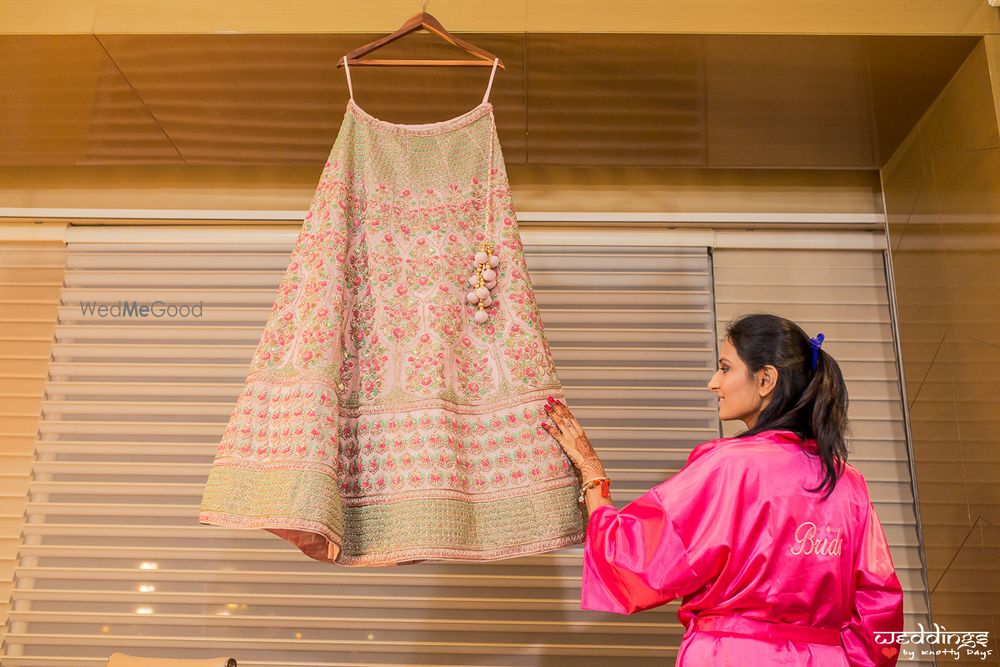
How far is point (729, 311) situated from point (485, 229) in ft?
4.26

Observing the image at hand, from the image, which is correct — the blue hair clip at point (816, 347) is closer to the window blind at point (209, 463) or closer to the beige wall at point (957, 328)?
the beige wall at point (957, 328)

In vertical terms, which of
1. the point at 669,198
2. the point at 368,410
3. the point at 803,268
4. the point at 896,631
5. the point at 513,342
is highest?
the point at 669,198

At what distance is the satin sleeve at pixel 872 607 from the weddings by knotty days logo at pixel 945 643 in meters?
0.38

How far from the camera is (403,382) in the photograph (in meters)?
1.96

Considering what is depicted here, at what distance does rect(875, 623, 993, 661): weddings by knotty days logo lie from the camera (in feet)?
8.04

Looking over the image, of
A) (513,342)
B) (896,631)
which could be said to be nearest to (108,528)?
(513,342)

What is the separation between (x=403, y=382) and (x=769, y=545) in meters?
0.82

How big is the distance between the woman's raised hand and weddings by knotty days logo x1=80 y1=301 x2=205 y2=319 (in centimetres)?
171

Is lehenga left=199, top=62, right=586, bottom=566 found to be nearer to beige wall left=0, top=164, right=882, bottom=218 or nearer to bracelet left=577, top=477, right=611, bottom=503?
bracelet left=577, top=477, right=611, bottom=503

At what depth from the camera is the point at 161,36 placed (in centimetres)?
241

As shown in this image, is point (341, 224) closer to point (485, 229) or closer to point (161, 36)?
point (485, 229)

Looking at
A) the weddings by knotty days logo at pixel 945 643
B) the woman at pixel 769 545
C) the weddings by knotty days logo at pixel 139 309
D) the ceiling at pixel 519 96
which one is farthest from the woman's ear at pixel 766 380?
the weddings by knotty days logo at pixel 139 309

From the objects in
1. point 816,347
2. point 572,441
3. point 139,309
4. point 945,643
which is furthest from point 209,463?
point 945,643

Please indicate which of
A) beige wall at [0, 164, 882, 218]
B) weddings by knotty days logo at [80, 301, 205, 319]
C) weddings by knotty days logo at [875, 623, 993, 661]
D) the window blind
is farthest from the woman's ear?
weddings by knotty days logo at [80, 301, 205, 319]
